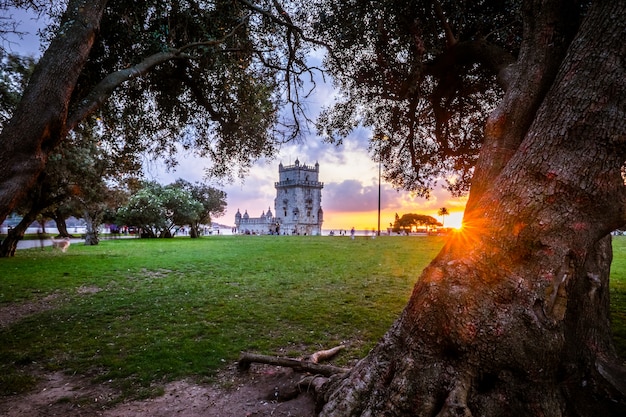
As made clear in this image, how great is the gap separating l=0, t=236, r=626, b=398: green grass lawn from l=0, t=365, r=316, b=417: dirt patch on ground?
0.26 m

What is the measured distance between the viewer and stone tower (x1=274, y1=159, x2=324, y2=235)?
9838 centimetres

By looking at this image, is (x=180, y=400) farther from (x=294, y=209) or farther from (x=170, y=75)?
(x=294, y=209)

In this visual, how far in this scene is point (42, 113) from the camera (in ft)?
12.5

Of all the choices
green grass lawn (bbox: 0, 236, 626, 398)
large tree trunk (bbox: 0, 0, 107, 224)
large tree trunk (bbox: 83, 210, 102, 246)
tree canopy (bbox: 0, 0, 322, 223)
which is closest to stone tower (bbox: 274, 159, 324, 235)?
large tree trunk (bbox: 83, 210, 102, 246)

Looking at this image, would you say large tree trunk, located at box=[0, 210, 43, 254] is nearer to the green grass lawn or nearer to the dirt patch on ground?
the green grass lawn

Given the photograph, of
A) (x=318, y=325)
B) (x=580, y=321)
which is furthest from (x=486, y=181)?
(x=318, y=325)

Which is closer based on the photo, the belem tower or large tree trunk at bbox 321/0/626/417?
large tree trunk at bbox 321/0/626/417

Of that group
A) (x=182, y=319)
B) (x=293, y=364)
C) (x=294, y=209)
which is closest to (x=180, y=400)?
(x=293, y=364)

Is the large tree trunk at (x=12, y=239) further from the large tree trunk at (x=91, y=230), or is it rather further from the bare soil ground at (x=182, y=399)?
the bare soil ground at (x=182, y=399)

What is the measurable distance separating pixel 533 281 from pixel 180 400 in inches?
169

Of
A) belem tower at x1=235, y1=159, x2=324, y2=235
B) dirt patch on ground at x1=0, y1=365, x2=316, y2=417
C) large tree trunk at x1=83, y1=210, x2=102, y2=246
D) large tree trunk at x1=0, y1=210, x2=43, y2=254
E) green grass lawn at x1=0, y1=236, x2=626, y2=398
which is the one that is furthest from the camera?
belem tower at x1=235, y1=159, x2=324, y2=235

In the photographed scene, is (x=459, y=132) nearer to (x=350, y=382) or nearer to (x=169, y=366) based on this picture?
(x=350, y=382)

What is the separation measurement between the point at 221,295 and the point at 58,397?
6004mm

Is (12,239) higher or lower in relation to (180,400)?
higher
